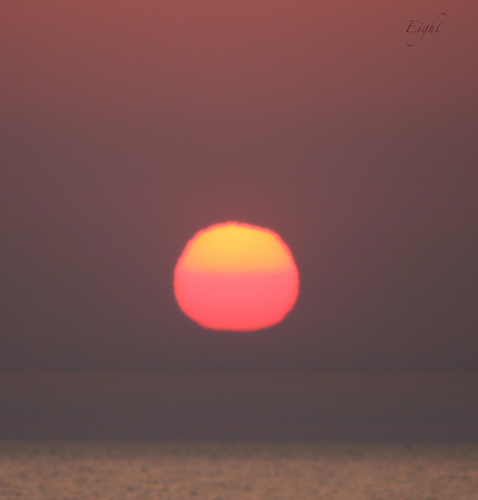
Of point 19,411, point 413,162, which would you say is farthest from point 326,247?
point 19,411

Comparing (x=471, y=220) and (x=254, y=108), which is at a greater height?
(x=254, y=108)

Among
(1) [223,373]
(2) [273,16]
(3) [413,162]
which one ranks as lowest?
(1) [223,373]

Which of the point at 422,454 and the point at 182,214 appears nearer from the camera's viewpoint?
the point at 422,454

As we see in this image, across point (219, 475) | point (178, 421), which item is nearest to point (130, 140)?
point (178, 421)

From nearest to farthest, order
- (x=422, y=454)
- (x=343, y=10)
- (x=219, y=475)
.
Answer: (x=219, y=475) → (x=422, y=454) → (x=343, y=10)

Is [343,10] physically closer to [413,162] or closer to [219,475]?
[413,162]

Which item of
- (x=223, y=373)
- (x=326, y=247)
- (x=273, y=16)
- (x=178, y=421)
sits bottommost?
(x=178, y=421)

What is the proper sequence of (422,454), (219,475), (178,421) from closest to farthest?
(219,475), (422,454), (178,421)

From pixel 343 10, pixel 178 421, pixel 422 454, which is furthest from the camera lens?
pixel 343 10

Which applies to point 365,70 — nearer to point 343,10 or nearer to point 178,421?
point 343,10
